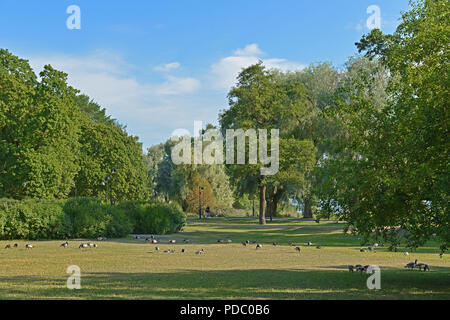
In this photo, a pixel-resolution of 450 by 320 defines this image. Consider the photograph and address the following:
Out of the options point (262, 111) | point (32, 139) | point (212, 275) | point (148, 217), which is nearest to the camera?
point (212, 275)

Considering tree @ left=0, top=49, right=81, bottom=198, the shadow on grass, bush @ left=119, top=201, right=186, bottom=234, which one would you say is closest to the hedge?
bush @ left=119, top=201, right=186, bottom=234

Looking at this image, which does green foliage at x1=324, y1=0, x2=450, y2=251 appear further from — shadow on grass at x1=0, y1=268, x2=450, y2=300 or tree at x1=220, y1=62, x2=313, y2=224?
tree at x1=220, y1=62, x2=313, y2=224

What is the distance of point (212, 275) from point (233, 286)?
9.14 feet

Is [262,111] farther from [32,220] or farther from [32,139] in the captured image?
[32,220]

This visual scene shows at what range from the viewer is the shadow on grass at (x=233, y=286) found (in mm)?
12578

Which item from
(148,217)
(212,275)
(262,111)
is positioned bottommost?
(212,275)

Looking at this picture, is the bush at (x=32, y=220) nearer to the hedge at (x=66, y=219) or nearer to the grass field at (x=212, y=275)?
the hedge at (x=66, y=219)

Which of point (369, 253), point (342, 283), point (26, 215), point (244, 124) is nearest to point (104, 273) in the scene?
point (342, 283)

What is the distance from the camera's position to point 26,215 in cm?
3475

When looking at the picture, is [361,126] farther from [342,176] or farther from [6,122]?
[6,122]

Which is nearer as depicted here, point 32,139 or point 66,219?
point 66,219

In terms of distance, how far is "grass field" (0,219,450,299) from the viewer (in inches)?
512

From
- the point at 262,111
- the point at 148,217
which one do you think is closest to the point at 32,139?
the point at 148,217

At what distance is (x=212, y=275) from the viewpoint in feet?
55.7
